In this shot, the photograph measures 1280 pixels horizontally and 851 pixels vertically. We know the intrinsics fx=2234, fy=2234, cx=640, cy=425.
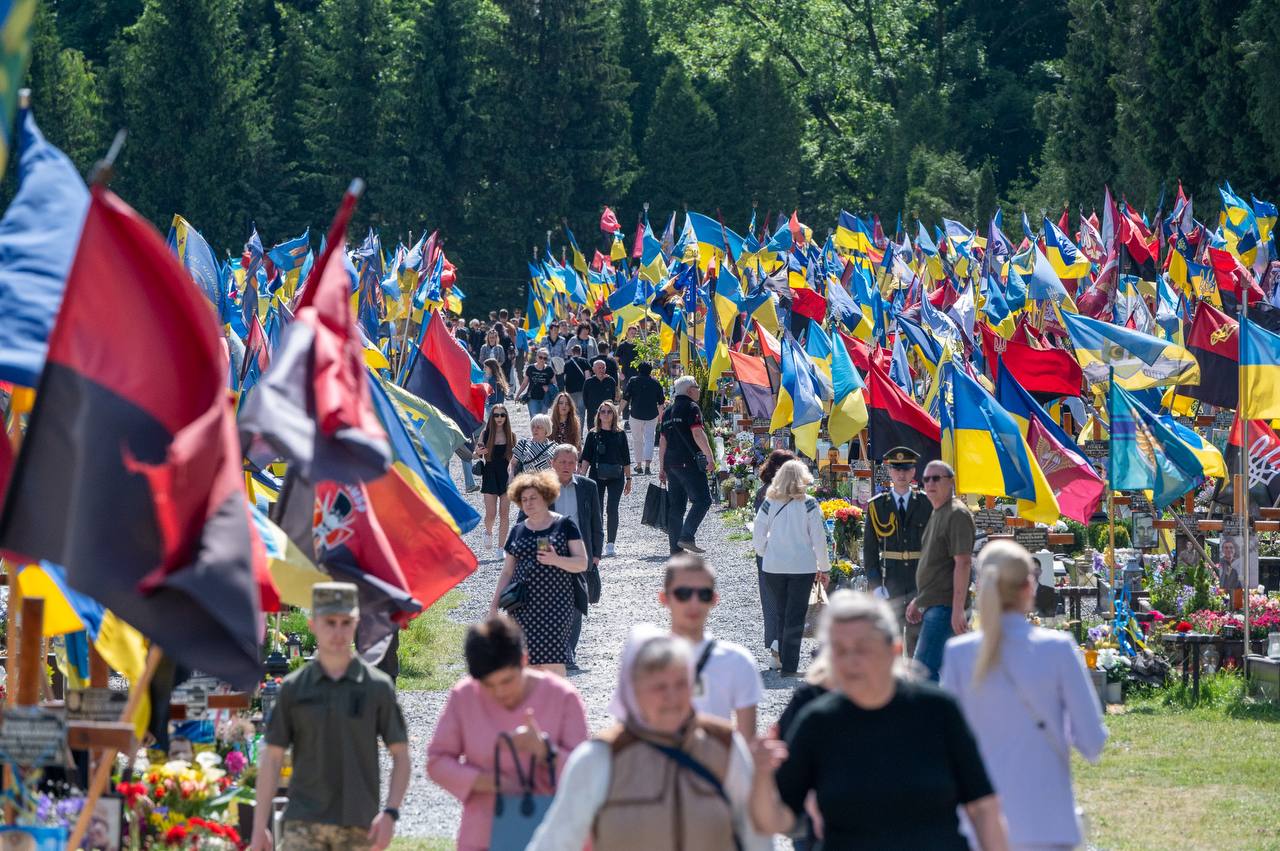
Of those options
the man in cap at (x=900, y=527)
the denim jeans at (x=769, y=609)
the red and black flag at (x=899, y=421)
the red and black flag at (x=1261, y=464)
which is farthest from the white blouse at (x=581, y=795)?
the red and black flag at (x=899, y=421)

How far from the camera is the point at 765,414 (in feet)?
79.2

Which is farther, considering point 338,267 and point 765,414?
point 765,414

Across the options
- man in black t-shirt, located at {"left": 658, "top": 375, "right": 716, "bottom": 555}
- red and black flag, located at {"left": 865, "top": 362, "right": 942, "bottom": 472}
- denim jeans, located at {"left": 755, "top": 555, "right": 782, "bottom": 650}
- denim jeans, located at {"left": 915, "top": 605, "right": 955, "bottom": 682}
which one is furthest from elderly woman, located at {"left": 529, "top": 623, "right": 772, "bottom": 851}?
man in black t-shirt, located at {"left": 658, "top": 375, "right": 716, "bottom": 555}

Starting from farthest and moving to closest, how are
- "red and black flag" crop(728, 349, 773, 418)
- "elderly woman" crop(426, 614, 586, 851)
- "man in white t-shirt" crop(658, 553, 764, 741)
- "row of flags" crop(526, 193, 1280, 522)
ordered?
"red and black flag" crop(728, 349, 773, 418) → "row of flags" crop(526, 193, 1280, 522) → "man in white t-shirt" crop(658, 553, 764, 741) → "elderly woman" crop(426, 614, 586, 851)

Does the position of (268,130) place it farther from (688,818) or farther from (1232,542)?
(688,818)

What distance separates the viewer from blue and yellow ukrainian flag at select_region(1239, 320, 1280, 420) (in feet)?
44.9

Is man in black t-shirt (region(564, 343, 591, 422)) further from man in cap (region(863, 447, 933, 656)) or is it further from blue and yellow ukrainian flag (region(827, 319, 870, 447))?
man in cap (region(863, 447, 933, 656))

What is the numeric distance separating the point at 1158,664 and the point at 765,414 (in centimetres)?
1100

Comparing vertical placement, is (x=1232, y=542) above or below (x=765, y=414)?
below

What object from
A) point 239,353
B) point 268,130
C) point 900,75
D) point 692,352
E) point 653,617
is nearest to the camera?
point 653,617

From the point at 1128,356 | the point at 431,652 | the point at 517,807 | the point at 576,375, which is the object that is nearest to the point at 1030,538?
the point at 1128,356

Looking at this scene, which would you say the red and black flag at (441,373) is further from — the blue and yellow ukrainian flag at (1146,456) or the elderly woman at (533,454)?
the blue and yellow ukrainian flag at (1146,456)

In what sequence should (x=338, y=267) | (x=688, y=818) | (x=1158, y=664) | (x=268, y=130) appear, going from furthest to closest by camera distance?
(x=268, y=130) → (x=1158, y=664) → (x=338, y=267) → (x=688, y=818)

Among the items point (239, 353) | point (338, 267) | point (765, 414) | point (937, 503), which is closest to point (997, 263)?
point (765, 414)
